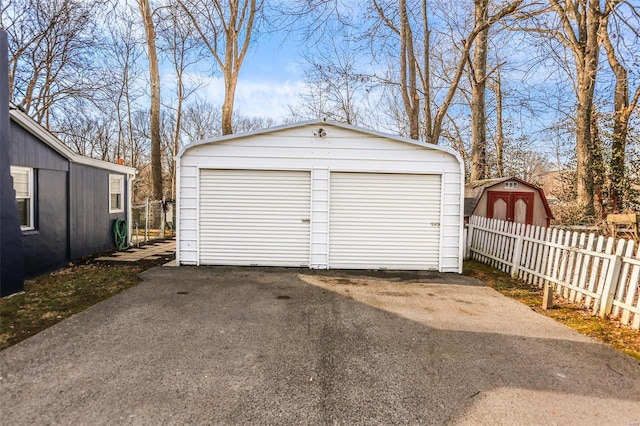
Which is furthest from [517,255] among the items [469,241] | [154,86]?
[154,86]

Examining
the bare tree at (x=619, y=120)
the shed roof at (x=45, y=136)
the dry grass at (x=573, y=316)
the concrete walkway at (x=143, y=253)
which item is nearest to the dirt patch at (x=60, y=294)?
the concrete walkway at (x=143, y=253)

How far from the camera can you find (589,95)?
10.0 metres

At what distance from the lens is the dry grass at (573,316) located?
3.91 m

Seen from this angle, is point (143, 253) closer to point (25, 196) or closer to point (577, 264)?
point (25, 196)

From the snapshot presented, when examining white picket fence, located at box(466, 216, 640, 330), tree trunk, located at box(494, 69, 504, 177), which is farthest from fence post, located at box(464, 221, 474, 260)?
tree trunk, located at box(494, 69, 504, 177)

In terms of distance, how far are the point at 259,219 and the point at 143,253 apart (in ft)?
13.5

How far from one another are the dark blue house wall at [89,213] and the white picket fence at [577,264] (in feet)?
31.5

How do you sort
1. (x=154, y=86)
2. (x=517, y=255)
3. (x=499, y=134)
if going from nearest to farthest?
(x=517, y=255) → (x=154, y=86) → (x=499, y=134)

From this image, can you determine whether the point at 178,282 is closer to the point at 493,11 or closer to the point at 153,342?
the point at 153,342

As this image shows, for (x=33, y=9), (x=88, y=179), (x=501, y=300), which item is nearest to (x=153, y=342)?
(x=501, y=300)

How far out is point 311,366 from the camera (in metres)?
3.24

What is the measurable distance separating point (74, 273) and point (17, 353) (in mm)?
4042

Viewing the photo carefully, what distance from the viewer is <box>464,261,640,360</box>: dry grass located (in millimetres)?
3910

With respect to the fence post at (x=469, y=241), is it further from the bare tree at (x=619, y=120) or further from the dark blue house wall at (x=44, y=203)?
the dark blue house wall at (x=44, y=203)
